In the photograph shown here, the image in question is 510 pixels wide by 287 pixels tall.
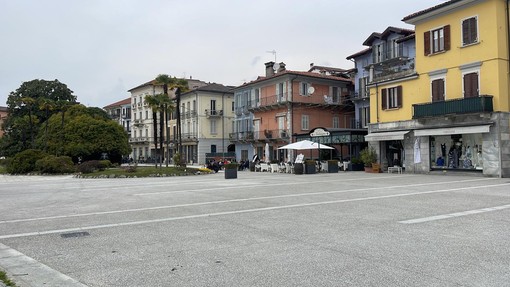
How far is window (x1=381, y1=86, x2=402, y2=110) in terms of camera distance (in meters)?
29.8

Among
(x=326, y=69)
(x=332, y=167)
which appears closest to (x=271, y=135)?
(x=326, y=69)

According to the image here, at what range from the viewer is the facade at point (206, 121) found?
6119cm

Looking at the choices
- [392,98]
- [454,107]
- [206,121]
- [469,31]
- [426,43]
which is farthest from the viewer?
[206,121]

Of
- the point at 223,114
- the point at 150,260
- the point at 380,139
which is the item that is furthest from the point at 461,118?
the point at 223,114

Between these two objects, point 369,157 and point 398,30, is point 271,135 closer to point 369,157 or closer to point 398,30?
point 398,30

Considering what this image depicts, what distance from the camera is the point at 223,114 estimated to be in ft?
206

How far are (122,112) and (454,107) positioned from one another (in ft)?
236

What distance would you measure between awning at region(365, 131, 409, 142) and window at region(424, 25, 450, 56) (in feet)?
17.9

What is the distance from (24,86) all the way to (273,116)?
121 ft

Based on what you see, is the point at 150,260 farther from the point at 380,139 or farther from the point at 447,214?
the point at 380,139

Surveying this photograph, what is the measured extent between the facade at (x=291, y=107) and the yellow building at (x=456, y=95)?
1516 cm

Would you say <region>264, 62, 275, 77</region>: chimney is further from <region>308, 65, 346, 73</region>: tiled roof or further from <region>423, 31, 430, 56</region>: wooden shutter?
<region>423, 31, 430, 56</region>: wooden shutter

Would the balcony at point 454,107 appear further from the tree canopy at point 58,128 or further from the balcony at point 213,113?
the balcony at point 213,113

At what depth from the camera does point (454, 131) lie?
81.3ft
